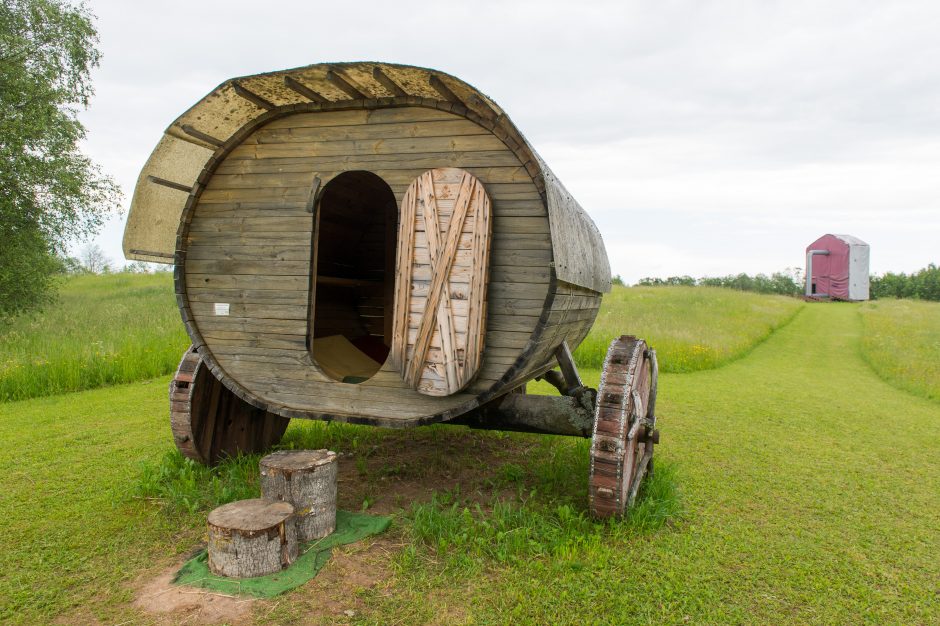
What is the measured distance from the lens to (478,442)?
21.8ft

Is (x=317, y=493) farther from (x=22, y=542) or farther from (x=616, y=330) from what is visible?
(x=616, y=330)

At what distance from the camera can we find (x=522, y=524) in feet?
13.6

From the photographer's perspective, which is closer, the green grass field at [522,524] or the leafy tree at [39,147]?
the green grass field at [522,524]

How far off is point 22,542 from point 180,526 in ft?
3.14

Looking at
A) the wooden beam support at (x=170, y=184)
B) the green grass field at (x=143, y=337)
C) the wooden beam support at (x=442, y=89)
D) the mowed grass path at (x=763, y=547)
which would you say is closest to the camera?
the mowed grass path at (x=763, y=547)

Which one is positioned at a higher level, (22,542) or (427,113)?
(427,113)

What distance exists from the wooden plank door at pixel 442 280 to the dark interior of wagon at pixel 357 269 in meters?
2.27

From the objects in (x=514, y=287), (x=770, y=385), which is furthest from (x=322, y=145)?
(x=770, y=385)

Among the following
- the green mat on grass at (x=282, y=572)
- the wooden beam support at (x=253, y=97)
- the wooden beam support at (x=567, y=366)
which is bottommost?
the green mat on grass at (x=282, y=572)

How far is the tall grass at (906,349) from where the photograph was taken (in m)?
10.9

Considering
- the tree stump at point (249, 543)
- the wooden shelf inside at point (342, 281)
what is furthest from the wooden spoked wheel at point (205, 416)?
the tree stump at point (249, 543)

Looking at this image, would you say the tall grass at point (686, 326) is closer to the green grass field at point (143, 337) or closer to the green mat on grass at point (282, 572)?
the green grass field at point (143, 337)

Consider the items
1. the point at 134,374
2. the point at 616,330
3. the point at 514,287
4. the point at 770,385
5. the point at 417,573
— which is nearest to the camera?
the point at 417,573

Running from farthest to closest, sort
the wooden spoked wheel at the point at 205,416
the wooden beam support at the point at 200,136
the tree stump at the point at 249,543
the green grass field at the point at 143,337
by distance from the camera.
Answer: the green grass field at the point at 143,337, the wooden spoked wheel at the point at 205,416, the wooden beam support at the point at 200,136, the tree stump at the point at 249,543
